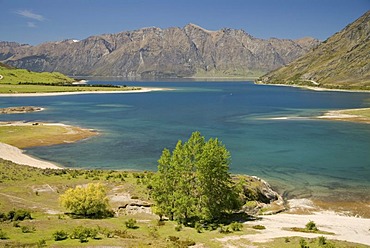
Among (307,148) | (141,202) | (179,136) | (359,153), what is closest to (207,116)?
(179,136)

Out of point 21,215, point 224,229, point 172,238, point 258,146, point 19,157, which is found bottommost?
point 19,157

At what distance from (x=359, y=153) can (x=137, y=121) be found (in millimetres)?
81667

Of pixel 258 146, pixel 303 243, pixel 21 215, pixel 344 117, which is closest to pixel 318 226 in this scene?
pixel 303 243

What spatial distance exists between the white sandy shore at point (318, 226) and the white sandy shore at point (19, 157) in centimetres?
4722

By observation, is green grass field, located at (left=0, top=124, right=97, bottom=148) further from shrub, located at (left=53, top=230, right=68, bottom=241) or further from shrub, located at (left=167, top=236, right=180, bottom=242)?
shrub, located at (left=167, top=236, right=180, bottom=242)

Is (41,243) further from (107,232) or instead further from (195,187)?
→ (195,187)

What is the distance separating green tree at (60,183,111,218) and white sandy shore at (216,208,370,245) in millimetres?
15392

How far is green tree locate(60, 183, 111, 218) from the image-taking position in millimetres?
42344

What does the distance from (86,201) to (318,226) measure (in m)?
26.1

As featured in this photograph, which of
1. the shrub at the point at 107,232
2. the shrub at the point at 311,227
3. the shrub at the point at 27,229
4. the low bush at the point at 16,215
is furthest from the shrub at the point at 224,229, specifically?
the low bush at the point at 16,215

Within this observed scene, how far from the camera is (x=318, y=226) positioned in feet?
135

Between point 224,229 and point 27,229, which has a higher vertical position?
point 27,229

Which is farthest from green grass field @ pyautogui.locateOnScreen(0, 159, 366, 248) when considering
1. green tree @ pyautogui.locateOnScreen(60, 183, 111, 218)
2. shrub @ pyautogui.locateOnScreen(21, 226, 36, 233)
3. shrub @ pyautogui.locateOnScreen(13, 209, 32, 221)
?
green tree @ pyautogui.locateOnScreen(60, 183, 111, 218)

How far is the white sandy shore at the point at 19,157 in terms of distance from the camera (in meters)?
74.4
